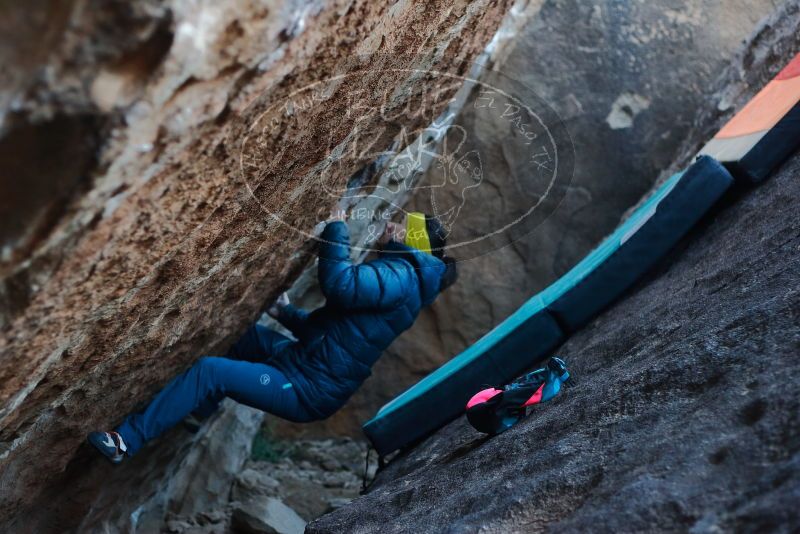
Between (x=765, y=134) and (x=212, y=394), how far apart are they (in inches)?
90.1

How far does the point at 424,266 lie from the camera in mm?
3189

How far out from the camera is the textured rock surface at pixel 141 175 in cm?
127

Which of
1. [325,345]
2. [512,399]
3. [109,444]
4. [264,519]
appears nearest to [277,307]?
[325,345]

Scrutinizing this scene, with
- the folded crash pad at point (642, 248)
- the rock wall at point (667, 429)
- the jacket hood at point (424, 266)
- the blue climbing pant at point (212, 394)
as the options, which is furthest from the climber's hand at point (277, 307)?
the folded crash pad at point (642, 248)

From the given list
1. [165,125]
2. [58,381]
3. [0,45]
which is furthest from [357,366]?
[0,45]

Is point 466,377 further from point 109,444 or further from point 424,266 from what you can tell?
point 109,444

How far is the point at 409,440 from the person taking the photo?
334cm

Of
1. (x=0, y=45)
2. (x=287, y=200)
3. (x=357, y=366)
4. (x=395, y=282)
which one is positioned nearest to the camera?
(x=0, y=45)

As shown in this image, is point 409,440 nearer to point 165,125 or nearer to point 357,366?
point 357,366

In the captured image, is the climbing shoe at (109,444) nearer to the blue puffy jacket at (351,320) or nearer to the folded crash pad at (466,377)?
the blue puffy jacket at (351,320)

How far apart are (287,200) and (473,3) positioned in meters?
0.94

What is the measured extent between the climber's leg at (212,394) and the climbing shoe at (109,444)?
44mm

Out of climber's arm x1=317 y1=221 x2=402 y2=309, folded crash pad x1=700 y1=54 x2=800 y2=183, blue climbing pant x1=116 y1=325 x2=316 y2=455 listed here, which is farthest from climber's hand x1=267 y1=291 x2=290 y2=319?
folded crash pad x1=700 y1=54 x2=800 y2=183

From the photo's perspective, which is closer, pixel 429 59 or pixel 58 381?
pixel 58 381
